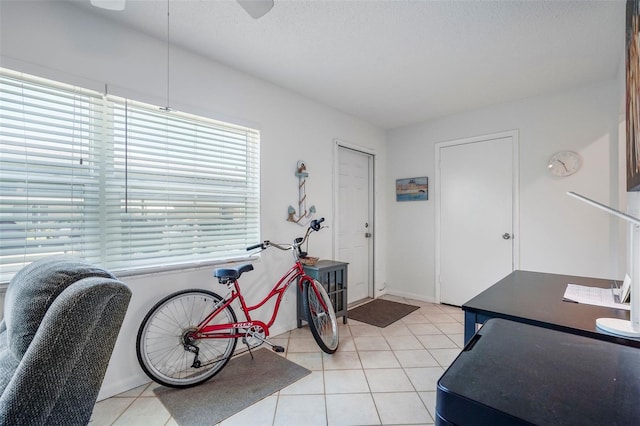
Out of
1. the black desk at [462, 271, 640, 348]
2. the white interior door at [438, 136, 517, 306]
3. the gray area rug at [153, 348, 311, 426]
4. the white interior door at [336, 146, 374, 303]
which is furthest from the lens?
the white interior door at [336, 146, 374, 303]

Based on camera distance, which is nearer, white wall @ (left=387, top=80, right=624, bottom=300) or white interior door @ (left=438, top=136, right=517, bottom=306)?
white wall @ (left=387, top=80, right=624, bottom=300)

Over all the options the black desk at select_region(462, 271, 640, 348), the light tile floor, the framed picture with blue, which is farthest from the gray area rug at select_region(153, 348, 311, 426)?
the framed picture with blue

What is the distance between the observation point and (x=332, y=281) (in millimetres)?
2957

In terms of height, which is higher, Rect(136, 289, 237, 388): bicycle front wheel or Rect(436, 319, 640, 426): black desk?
Rect(436, 319, 640, 426): black desk

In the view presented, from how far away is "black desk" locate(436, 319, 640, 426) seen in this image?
0.50 metres

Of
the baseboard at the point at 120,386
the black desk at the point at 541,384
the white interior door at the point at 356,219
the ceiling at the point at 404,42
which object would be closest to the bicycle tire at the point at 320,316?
the white interior door at the point at 356,219

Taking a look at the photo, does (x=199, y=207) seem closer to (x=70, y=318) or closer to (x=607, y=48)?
(x=70, y=318)

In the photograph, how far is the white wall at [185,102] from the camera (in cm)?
166

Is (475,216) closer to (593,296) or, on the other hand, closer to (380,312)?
(380,312)

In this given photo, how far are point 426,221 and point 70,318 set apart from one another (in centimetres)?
377

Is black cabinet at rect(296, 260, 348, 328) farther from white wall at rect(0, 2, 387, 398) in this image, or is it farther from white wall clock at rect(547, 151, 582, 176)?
white wall clock at rect(547, 151, 582, 176)

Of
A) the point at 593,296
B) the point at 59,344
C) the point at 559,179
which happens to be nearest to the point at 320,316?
the point at 593,296

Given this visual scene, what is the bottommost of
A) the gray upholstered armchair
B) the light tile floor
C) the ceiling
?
the light tile floor

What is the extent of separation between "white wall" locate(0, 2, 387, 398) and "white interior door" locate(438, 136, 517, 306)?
4.77 ft
